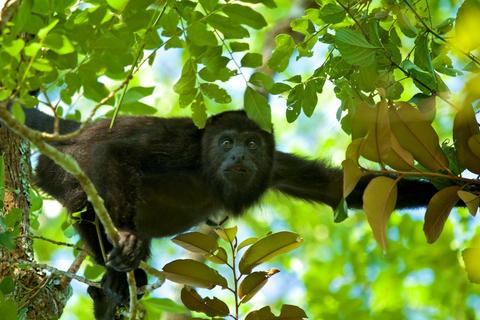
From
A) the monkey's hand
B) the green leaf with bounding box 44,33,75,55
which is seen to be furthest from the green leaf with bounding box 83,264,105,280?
the green leaf with bounding box 44,33,75,55

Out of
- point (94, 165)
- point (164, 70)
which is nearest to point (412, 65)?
point (94, 165)

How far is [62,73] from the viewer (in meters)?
2.82

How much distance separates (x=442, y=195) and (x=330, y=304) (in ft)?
14.9

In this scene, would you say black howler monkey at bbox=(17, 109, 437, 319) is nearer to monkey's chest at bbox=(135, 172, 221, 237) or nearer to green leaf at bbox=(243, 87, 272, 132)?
monkey's chest at bbox=(135, 172, 221, 237)

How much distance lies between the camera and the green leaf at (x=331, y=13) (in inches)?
112

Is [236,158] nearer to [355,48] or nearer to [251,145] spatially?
[251,145]

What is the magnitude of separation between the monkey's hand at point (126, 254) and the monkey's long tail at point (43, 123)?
4.12ft

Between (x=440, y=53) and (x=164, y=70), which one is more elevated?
(x=164, y=70)

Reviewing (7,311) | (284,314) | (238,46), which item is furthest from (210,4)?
(7,311)

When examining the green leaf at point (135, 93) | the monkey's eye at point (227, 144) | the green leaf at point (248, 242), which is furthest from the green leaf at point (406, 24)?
the monkey's eye at point (227, 144)

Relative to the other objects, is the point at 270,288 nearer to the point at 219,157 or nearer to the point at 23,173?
the point at 219,157

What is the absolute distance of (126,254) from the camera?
359 centimetres

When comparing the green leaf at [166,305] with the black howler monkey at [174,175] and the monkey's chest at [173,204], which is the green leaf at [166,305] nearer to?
the black howler monkey at [174,175]

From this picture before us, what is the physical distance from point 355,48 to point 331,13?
0.26 m
